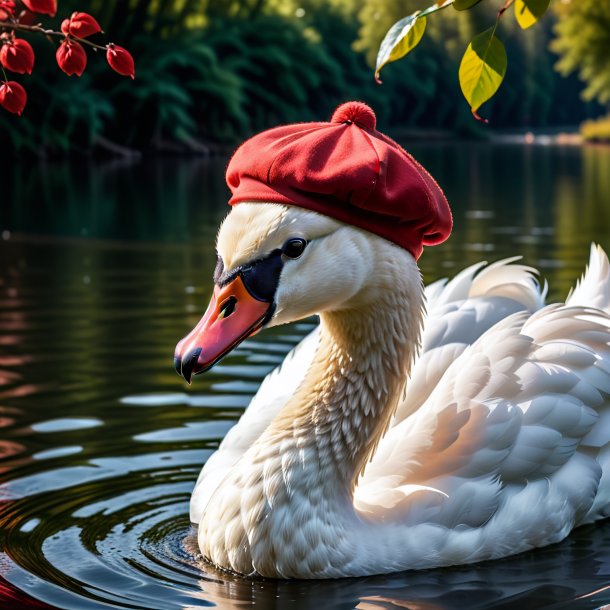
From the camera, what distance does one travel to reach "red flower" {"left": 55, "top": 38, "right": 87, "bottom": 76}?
2902mm

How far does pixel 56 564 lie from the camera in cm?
447

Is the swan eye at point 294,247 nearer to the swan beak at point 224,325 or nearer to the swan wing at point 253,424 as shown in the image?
the swan beak at point 224,325

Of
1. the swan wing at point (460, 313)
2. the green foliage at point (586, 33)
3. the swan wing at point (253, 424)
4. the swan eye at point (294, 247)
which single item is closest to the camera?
Result: the swan eye at point (294, 247)

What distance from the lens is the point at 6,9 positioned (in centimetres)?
286

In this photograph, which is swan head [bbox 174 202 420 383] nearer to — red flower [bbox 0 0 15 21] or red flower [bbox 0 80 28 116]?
red flower [bbox 0 80 28 116]

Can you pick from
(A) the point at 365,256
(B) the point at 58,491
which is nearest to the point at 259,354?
(B) the point at 58,491

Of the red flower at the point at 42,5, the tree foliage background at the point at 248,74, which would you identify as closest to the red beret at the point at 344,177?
the red flower at the point at 42,5

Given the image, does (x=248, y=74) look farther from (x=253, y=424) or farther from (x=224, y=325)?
(x=224, y=325)

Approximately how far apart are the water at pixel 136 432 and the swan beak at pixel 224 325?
81cm

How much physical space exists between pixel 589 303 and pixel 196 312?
15.6ft

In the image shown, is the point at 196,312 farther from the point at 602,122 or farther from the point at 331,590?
the point at 602,122

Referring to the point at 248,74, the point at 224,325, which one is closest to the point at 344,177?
the point at 224,325

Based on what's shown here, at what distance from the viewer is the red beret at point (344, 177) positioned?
398 cm

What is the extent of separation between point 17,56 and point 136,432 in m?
3.44
